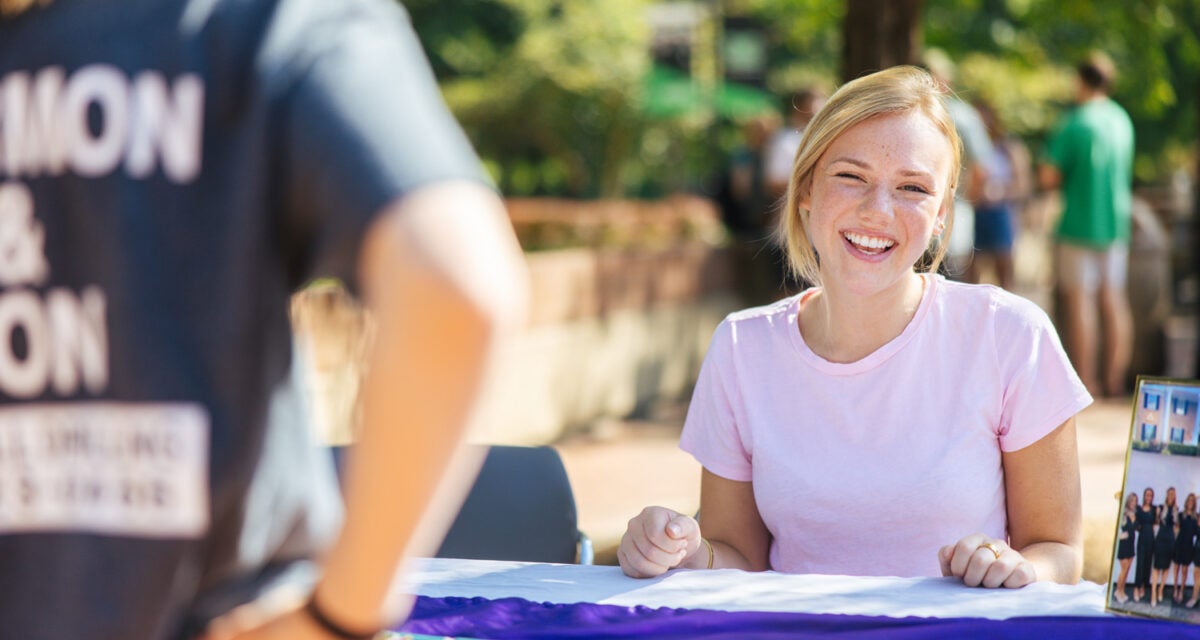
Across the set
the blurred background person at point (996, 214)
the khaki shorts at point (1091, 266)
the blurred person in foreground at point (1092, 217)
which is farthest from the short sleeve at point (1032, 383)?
the blurred background person at point (996, 214)

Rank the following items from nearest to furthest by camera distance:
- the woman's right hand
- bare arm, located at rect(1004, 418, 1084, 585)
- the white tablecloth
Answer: the white tablecloth < the woman's right hand < bare arm, located at rect(1004, 418, 1084, 585)

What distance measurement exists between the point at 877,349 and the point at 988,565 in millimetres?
559

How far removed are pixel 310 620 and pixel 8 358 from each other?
0.96 feet

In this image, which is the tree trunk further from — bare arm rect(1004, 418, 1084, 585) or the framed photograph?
the framed photograph

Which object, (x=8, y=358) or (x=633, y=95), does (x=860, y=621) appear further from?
(x=633, y=95)

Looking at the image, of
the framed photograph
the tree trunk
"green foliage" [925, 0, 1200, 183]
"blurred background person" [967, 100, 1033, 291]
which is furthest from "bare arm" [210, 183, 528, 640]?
"blurred background person" [967, 100, 1033, 291]

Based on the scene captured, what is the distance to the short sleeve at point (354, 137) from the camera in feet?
3.08

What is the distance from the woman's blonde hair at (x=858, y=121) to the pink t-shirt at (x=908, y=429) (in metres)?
0.22

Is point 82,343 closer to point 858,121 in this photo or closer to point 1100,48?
point 858,121

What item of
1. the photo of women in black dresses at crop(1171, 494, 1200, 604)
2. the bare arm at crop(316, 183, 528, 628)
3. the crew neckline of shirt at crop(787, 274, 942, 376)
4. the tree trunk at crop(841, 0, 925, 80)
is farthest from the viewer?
the tree trunk at crop(841, 0, 925, 80)

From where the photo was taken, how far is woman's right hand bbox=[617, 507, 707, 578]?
2102 mm

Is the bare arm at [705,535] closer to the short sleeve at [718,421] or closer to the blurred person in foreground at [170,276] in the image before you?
the short sleeve at [718,421]

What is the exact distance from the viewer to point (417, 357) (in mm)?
914

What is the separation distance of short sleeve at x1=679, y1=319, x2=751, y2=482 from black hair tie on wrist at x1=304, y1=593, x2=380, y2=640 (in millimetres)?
1592
